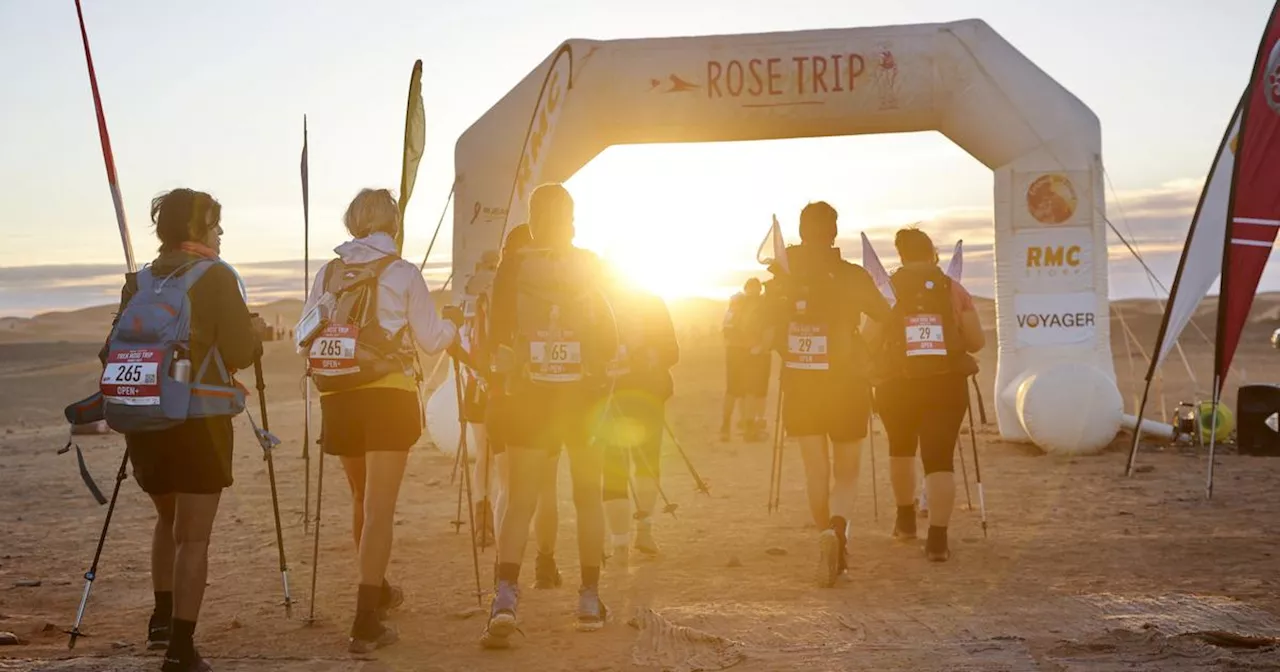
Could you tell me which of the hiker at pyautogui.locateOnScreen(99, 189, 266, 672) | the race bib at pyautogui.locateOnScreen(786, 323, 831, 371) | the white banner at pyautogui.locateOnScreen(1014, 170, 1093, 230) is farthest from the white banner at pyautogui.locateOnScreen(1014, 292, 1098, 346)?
the hiker at pyautogui.locateOnScreen(99, 189, 266, 672)

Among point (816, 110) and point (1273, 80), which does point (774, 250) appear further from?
point (816, 110)

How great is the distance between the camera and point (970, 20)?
11859mm

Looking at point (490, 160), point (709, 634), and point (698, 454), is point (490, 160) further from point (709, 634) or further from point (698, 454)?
point (709, 634)

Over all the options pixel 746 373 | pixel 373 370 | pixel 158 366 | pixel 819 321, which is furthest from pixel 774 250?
pixel 746 373

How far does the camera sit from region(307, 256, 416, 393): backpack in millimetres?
5090

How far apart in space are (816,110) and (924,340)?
16.8ft

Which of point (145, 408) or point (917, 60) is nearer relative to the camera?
point (145, 408)

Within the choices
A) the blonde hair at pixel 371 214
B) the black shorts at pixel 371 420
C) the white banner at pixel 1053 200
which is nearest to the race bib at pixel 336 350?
the black shorts at pixel 371 420

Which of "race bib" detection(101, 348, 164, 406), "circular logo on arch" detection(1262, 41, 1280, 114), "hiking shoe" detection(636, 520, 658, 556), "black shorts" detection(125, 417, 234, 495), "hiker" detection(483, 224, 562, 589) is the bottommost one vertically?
"hiking shoe" detection(636, 520, 658, 556)

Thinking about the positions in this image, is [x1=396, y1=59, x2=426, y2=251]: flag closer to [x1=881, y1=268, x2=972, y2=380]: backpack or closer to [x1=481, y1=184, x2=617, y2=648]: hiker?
[x1=481, y1=184, x2=617, y2=648]: hiker

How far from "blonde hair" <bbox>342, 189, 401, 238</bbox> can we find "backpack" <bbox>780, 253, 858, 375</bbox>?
85.6 inches

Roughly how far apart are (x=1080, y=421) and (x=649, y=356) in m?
6.37

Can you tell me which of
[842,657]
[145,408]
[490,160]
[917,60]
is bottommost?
[842,657]

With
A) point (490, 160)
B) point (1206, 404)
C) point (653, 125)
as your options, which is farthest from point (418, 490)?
point (1206, 404)
